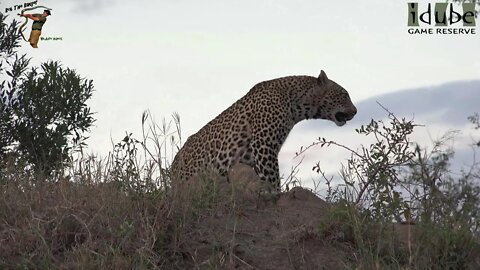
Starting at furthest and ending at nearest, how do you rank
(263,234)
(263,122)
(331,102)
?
(331,102) → (263,122) → (263,234)

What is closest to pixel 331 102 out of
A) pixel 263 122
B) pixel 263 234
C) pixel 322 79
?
pixel 322 79

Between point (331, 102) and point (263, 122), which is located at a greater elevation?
point (331, 102)

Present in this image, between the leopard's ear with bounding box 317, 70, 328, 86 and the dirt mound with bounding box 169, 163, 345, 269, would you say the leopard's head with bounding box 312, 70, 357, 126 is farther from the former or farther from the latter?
the dirt mound with bounding box 169, 163, 345, 269

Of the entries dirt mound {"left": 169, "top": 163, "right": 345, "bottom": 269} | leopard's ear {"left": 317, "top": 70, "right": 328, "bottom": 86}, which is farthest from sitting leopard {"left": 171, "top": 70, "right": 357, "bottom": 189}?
dirt mound {"left": 169, "top": 163, "right": 345, "bottom": 269}

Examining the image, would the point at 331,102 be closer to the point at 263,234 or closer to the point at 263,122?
the point at 263,122

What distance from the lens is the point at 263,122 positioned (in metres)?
11.1

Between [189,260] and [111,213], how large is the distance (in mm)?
812

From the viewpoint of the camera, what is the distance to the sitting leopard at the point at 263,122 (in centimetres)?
1103

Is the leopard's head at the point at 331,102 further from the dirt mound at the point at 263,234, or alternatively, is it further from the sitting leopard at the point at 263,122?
the dirt mound at the point at 263,234

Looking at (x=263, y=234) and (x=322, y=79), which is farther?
(x=322, y=79)

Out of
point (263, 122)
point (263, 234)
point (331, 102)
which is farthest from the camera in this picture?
point (331, 102)

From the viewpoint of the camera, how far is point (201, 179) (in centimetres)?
810

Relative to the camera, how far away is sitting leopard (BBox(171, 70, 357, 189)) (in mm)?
11031

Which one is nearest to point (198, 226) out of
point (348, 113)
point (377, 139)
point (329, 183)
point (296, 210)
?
point (296, 210)
